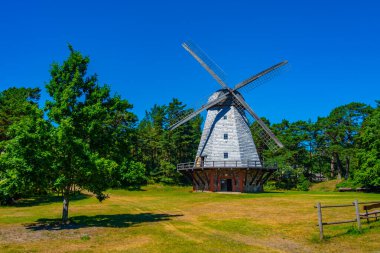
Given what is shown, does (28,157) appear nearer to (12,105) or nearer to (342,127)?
(12,105)

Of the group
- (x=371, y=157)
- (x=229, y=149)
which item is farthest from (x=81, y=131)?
(x=371, y=157)

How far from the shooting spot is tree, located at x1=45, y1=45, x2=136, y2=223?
19.4 metres

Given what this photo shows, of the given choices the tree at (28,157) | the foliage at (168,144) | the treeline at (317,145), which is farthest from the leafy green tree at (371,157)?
the tree at (28,157)

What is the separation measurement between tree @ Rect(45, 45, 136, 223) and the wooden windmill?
24111mm

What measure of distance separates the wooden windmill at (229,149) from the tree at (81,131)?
24.1 metres

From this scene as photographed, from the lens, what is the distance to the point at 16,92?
6134cm

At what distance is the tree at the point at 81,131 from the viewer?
1941 centimetres

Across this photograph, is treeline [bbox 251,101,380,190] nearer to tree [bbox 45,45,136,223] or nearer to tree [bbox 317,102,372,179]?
tree [bbox 317,102,372,179]

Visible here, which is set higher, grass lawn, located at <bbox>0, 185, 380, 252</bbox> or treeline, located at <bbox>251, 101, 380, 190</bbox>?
treeline, located at <bbox>251, 101, 380, 190</bbox>

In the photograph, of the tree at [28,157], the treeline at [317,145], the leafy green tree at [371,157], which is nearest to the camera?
the tree at [28,157]

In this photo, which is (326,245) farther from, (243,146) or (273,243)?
(243,146)

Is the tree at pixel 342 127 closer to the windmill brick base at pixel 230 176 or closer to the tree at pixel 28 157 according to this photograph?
the windmill brick base at pixel 230 176

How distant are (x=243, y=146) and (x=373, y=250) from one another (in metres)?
33.2

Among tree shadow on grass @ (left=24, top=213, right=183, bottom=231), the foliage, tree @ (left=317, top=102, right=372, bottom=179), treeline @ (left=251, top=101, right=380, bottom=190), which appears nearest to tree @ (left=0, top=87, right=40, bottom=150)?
tree shadow on grass @ (left=24, top=213, right=183, bottom=231)
